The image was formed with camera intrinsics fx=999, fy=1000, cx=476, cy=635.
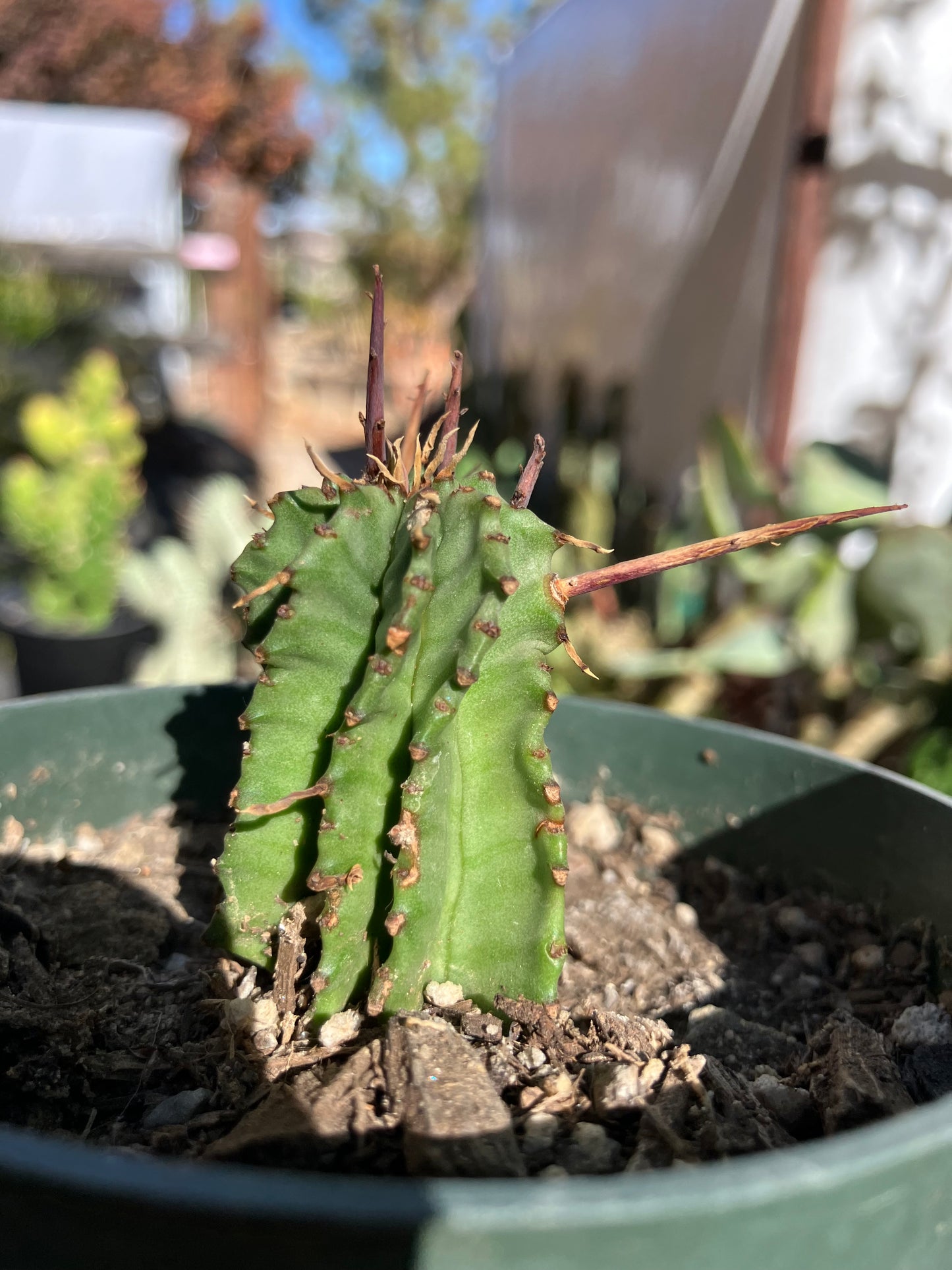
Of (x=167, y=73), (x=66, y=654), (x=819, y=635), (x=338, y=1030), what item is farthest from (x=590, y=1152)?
(x=167, y=73)

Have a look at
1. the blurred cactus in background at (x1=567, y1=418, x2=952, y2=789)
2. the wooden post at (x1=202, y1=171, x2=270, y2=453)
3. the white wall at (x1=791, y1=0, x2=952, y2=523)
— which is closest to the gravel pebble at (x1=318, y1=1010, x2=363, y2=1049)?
the blurred cactus in background at (x1=567, y1=418, x2=952, y2=789)

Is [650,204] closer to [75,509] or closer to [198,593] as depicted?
[198,593]

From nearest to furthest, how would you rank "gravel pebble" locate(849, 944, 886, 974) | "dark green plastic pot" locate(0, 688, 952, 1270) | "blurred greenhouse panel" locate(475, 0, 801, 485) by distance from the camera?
"dark green plastic pot" locate(0, 688, 952, 1270) < "gravel pebble" locate(849, 944, 886, 974) < "blurred greenhouse panel" locate(475, 0, 801, 485)

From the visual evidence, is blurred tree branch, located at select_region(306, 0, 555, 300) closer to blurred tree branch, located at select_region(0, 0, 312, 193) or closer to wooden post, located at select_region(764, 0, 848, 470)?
blurred tree branch, located at select_region(0, 0, 312, 193)

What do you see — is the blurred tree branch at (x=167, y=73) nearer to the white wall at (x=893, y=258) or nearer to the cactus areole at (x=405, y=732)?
the white wall at (x=893, y=258)

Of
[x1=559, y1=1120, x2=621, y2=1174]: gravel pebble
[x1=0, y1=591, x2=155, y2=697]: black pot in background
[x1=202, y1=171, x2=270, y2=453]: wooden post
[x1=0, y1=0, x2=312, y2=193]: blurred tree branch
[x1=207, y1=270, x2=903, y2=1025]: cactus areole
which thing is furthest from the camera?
[x1=0, y1=0, x2=312, y2=193]: blurred tree branch

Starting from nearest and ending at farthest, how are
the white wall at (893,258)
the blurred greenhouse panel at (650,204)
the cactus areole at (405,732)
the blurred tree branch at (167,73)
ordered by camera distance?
the cactus areole at (405,732) → the white wall at (893,258) → the blurred greenhouse panel at (650,204) → the blurred tree branch at (167,73)

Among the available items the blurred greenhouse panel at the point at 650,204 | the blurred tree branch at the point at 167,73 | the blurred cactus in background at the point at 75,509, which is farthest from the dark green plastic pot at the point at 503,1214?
the blurred tree branch at the point at 167,73
